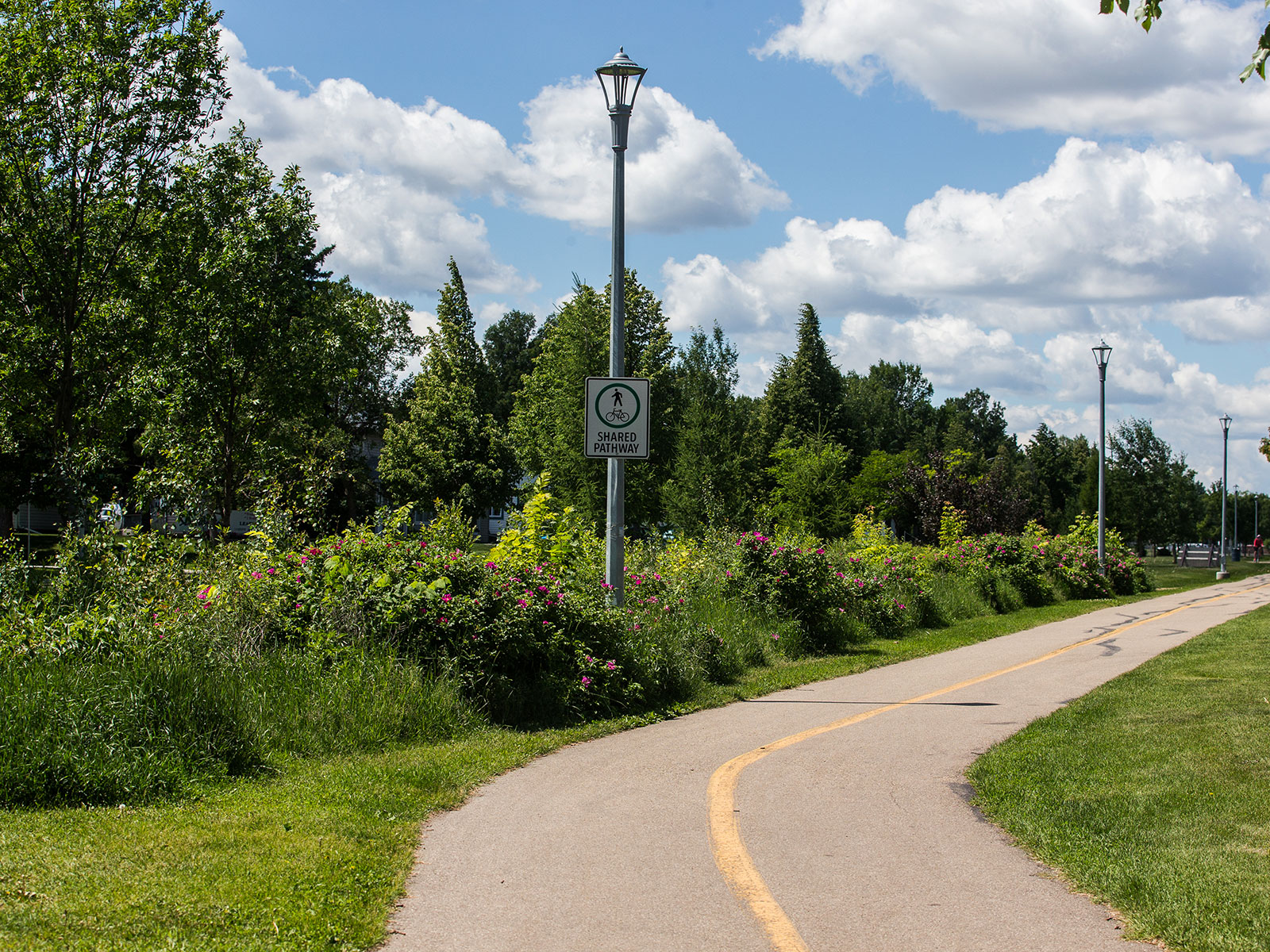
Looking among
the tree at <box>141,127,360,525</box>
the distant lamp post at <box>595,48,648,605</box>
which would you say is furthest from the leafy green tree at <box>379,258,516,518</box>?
the distant lamp post at <box>595,48,648,605</box>

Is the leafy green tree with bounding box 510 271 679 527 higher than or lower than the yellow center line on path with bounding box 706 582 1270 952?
higher

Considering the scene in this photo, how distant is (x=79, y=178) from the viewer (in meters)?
22.8

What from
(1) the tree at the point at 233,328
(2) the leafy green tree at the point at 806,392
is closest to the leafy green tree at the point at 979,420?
(2) the leafy green tree at the point at 806,392

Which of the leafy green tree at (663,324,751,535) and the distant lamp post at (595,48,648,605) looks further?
the leafy green tree at (663,324,751,535)

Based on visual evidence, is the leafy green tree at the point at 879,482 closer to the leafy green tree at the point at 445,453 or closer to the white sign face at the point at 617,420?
the leafy green tree at the point at 445,453

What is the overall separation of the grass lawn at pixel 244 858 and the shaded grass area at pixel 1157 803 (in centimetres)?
12

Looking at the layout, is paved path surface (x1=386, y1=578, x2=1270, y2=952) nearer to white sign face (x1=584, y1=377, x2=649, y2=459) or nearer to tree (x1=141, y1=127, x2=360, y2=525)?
white sign face (x1=584, y1=377, x2=649, y2=459)

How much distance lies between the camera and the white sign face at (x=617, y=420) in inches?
465

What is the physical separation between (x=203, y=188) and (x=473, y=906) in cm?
2319

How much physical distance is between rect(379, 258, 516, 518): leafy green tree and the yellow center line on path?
143ft

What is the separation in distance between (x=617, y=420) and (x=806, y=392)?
206 feet

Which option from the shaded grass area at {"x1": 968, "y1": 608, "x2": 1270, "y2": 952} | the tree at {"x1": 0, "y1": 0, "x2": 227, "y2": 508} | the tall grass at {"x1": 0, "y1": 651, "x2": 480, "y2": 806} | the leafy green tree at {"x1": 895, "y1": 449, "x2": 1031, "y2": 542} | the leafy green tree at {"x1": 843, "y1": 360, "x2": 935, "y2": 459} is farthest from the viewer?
the leafy green tree at {"x1": 843, "y1": 360, "x2": 935, "y2": 459}

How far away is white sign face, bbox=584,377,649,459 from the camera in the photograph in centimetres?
1180

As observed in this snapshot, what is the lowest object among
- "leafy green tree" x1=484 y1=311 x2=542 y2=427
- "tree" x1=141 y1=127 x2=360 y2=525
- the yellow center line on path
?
the yellow center line on path
